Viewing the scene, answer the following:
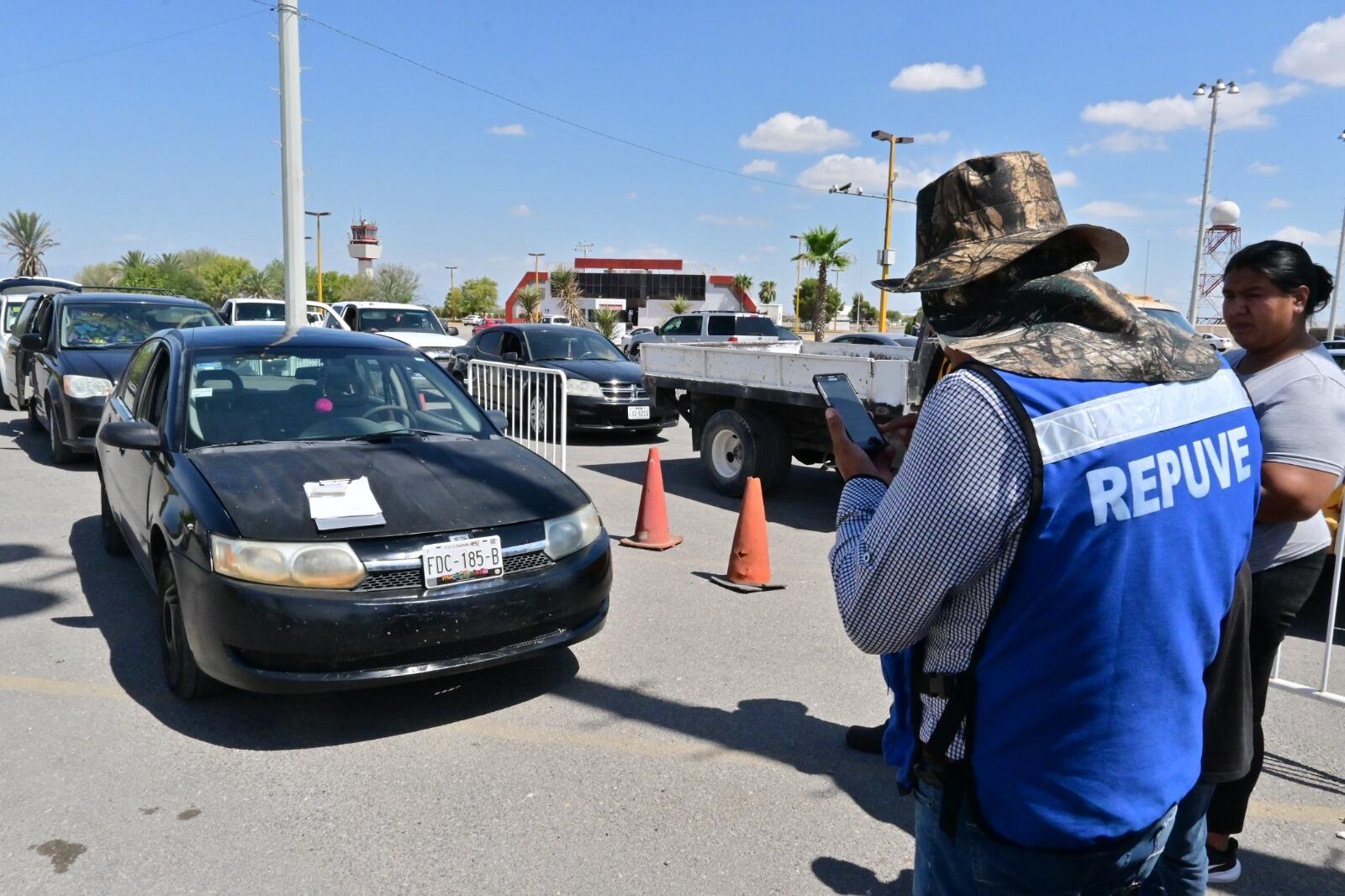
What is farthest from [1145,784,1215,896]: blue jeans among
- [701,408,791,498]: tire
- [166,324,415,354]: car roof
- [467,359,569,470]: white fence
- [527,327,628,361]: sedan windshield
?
[527,327,628,361]: sedan windshield

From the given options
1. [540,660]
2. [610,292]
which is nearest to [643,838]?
[540,660]

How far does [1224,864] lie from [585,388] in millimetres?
9903

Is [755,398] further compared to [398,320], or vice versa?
[398,320]

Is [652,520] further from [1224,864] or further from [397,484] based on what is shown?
[1224,864]

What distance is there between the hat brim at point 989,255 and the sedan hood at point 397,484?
8.96 ft

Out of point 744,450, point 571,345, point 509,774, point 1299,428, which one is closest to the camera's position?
point 1299,428

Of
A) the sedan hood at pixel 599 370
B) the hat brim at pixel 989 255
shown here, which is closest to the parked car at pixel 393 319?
the sedan hood at pixel 599 370

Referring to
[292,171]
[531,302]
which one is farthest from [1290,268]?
[531,302]

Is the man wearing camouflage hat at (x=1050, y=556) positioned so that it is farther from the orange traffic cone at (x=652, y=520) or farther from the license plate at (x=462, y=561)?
the orange traffic cone at (x=652, y=520)

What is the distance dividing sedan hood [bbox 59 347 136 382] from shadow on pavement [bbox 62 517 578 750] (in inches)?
203

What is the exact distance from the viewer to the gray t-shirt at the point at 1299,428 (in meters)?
2.66

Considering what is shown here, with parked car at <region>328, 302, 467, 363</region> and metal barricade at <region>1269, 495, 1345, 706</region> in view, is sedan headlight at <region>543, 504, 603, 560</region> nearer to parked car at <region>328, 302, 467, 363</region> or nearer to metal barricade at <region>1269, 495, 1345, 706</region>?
metal barricade at <region>1269, 495, 1345, 706</region>

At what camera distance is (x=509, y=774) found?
3.60m

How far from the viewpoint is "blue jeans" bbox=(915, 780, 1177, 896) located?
1523mm
